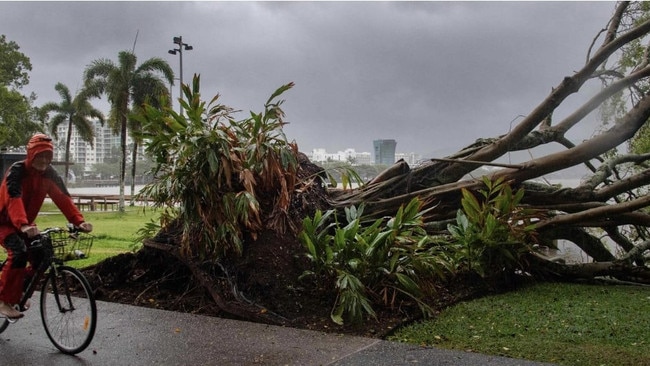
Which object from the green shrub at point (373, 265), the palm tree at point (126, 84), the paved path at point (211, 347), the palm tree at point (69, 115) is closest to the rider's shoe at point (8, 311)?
the paved path at point (211, 347)

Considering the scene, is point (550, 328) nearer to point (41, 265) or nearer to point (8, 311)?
point (41, 265)

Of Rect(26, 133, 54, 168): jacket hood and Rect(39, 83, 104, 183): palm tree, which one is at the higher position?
Rect(39, 83, 104, 183): palm tree

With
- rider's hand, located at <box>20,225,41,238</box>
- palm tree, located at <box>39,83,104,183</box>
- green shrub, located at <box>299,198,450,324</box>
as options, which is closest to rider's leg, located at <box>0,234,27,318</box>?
rider's hand, located at <box>20,225,41,238</box>

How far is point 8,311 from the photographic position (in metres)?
4.54

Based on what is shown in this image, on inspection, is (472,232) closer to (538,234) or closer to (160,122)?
(538,234)

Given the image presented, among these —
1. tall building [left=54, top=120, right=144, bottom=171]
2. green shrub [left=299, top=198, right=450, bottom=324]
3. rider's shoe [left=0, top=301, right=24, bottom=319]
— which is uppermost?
tall building [left=54, top=120, right=144, bottom=171]

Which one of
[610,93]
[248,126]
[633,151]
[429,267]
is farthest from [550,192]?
[248,126]

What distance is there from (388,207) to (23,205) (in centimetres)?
A: 469

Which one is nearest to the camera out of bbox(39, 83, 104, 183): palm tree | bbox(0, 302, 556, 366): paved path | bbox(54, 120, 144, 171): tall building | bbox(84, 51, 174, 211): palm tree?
bbox(0, 302, 556, 366): paved path

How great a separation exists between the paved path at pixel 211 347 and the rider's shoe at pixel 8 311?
0.90 feet

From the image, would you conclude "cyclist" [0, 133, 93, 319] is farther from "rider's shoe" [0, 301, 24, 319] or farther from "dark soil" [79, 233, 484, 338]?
"dark soil" [79, 233, 484, 338]

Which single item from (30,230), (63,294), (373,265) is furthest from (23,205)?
(373,265)

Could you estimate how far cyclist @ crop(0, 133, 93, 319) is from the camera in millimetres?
4383

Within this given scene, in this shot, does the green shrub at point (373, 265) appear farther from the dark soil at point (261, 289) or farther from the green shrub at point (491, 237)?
the green shrub at point (491, 237)
